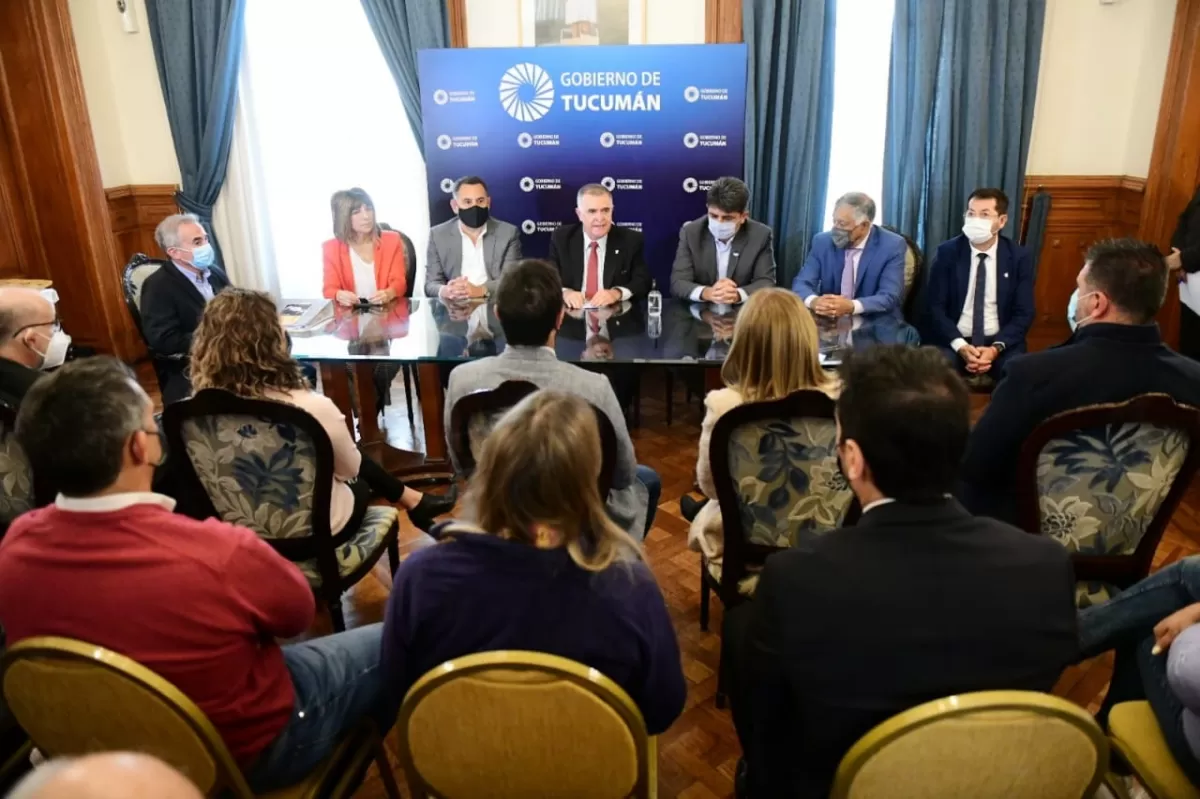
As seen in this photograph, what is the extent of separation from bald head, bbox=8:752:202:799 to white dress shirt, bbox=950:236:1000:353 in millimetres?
3542

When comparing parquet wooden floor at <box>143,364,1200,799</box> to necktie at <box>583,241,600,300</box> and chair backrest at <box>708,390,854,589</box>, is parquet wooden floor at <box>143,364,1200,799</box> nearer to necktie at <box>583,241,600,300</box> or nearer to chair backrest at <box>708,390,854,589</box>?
chair backrest at <box>708,390,854,589</box>

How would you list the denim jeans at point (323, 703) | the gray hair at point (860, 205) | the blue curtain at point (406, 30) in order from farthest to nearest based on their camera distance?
the blue curtain at point (406, 30) → the gray hair at point (860, 205) → the denim jeans at point (323, 703)

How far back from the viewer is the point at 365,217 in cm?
385

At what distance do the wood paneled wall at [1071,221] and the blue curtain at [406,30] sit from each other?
3.62 m

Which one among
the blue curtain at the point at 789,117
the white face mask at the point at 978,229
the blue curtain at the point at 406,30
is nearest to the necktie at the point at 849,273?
the white face mask at the point at 978,229

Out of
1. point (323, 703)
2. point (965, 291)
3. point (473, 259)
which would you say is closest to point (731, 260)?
point (965, 291)

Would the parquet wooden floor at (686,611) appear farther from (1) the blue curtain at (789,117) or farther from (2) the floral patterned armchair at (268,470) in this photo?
(1) the blue curtain at (789,117)

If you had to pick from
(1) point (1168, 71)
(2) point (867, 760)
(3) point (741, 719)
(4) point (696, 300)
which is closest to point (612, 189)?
(4) point (696, 300)

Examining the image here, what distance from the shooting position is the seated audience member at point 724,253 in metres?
3.74

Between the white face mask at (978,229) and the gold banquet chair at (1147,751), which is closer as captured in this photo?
the gold banquet chair at (1147,751)

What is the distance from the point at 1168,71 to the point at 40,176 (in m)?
6.32

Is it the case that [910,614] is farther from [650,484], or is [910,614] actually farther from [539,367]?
[650,484]

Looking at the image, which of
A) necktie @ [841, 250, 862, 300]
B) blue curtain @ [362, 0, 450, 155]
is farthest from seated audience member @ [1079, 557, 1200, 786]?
blue curtain @ [362, 0, 450, 155]

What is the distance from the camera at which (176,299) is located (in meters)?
→ 3.35
